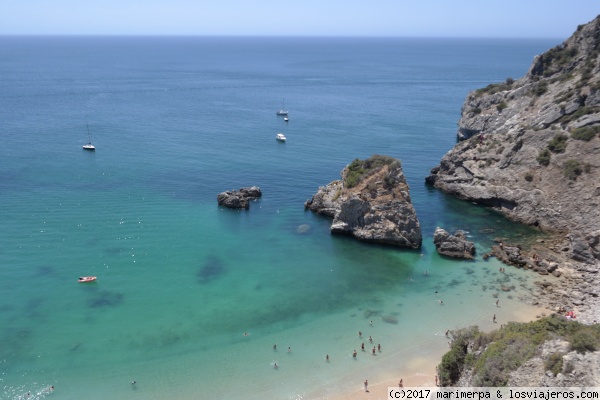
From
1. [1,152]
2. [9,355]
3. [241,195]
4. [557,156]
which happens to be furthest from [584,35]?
[1,152]

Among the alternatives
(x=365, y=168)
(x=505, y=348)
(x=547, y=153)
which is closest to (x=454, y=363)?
(x=505, y=348)

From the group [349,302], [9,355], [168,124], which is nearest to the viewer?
[9,355]

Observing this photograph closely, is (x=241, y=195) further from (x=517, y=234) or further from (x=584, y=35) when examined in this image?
(x=584, y=35)

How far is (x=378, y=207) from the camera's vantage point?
57.2 m

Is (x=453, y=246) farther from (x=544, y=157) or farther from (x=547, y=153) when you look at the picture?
(x=547, y=153)

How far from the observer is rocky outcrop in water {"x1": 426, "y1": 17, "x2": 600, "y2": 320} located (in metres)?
53.6

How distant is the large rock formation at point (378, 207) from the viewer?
56812 mm

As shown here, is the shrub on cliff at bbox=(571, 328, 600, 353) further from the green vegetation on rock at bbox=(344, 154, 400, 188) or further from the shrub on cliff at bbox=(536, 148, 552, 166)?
the shrub on cliff at bbox=(536, 148, 552, 166)

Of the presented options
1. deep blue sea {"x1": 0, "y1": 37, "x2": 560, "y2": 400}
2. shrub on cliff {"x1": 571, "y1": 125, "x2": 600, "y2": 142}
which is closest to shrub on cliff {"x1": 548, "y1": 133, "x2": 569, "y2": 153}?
shrub on cliff {"x1": 571, "y1": 125, "x2": 600, "y2": 142}

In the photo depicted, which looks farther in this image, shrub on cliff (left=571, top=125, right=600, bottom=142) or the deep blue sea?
shrub on cliff (left=571, top=125, right=600, bottom=142)

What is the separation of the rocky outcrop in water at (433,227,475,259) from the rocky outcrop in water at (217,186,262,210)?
86.0ft

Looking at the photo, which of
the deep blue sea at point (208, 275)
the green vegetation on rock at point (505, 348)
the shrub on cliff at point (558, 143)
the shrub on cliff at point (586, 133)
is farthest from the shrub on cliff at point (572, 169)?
the green vegetation on rock at point (505, 348)

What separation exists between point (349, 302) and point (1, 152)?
235 feet

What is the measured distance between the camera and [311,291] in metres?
48.5
